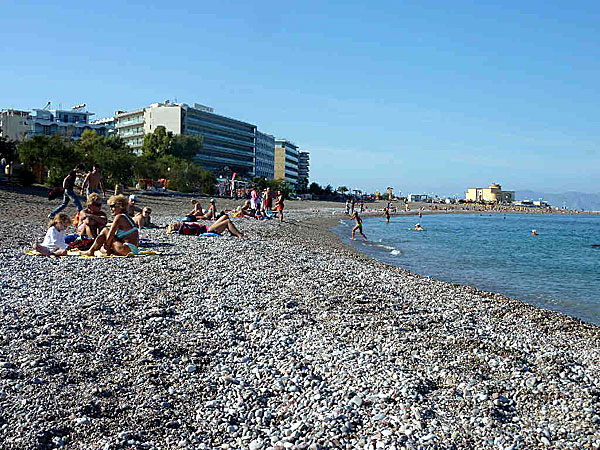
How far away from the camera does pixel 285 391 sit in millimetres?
5492

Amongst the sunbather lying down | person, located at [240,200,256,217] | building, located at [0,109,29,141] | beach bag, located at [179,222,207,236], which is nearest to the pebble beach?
the sunbather lying down

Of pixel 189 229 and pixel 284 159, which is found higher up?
pixel 284 159

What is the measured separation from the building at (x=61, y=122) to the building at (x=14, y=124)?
1347 mm

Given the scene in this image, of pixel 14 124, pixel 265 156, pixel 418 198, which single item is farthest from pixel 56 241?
pixel 418 198

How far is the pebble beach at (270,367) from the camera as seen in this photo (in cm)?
469

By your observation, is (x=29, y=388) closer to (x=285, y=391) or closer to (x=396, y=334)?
(x=285, y=391)

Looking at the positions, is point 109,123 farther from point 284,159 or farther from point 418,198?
point 418,198

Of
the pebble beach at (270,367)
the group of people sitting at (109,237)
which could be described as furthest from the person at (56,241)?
the pebble beach at (270,367)

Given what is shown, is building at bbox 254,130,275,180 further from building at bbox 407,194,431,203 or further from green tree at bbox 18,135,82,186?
green tree at bbox 18,135,82,186

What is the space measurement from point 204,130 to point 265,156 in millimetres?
29637

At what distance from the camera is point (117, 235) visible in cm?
1280

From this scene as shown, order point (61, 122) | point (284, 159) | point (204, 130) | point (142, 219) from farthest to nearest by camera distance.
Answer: point (284, 159) < point (204, 130) < point (61, 122) < point (142, 219)

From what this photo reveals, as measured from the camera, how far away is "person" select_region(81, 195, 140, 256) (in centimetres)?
1244

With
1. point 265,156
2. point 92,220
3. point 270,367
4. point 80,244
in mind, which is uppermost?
point 265,156
